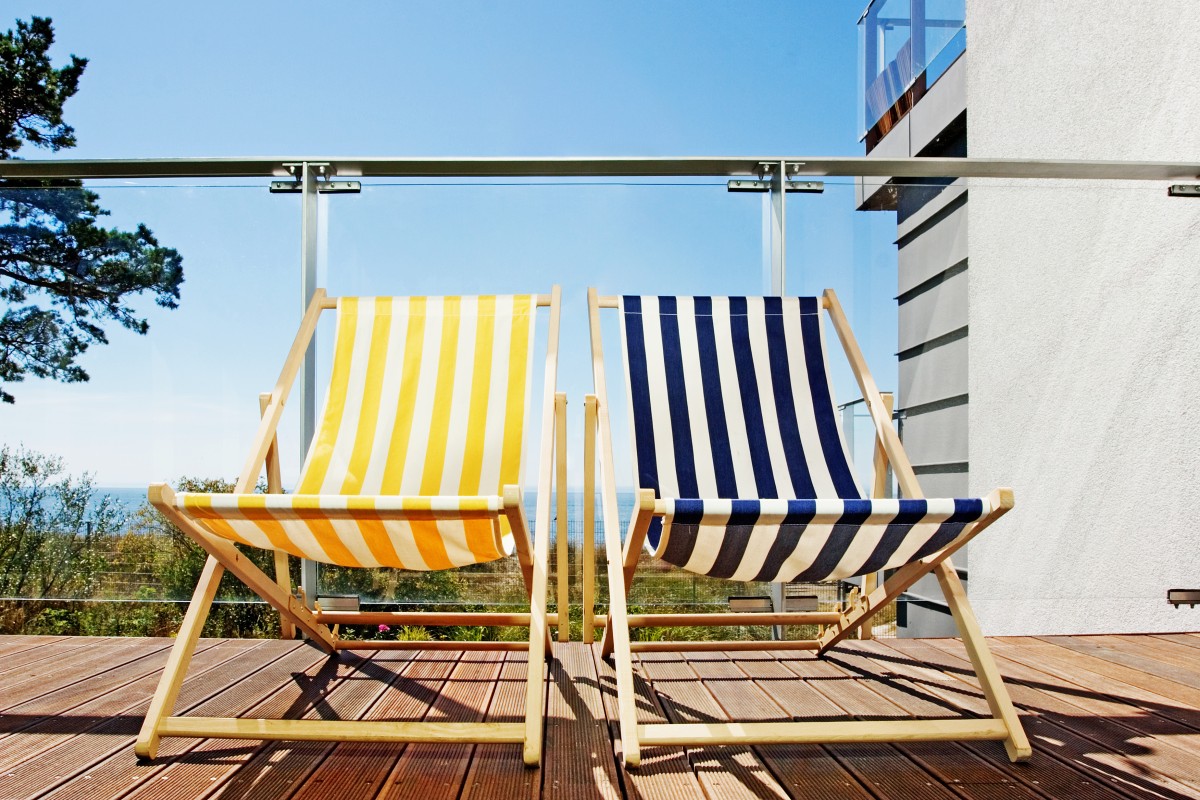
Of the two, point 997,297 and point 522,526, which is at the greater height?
point 997,297

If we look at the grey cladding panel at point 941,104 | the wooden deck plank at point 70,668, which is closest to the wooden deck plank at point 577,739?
the wooden deck plank at point 70,668

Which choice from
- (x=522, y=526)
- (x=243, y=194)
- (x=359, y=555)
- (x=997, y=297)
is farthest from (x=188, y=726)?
(x=997, y=297)

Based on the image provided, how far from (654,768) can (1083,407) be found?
5.75 feet

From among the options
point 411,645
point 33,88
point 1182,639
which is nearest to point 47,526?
point 411,645

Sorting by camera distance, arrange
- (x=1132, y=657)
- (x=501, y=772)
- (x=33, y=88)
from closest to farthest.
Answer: (x=501, y=772), (x=1132, y=657), (x=33, y=88)

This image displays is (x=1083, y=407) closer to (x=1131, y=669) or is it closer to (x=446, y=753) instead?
(x=1131, y=669)

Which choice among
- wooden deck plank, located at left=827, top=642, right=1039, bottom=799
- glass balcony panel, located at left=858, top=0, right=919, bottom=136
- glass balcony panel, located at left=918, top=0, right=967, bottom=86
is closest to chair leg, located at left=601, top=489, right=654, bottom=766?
wooden deck plank, located at left=827, top=642, right=1039, bottom=799

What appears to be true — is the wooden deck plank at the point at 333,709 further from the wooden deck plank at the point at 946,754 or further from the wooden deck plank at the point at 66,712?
the wooden deck plank at the point at 946,754

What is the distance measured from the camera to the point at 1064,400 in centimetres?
236

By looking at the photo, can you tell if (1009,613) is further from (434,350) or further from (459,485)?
(434,350)

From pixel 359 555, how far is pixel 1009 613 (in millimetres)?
1884

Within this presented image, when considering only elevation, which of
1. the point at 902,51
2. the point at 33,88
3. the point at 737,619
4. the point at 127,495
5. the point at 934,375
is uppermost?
the point at 33,88

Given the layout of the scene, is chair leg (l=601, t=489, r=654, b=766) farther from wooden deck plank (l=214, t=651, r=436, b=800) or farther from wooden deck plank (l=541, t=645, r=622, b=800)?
wooden deck plank (l=214, t=651, r=436, b=800)

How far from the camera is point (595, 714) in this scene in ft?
5.35
